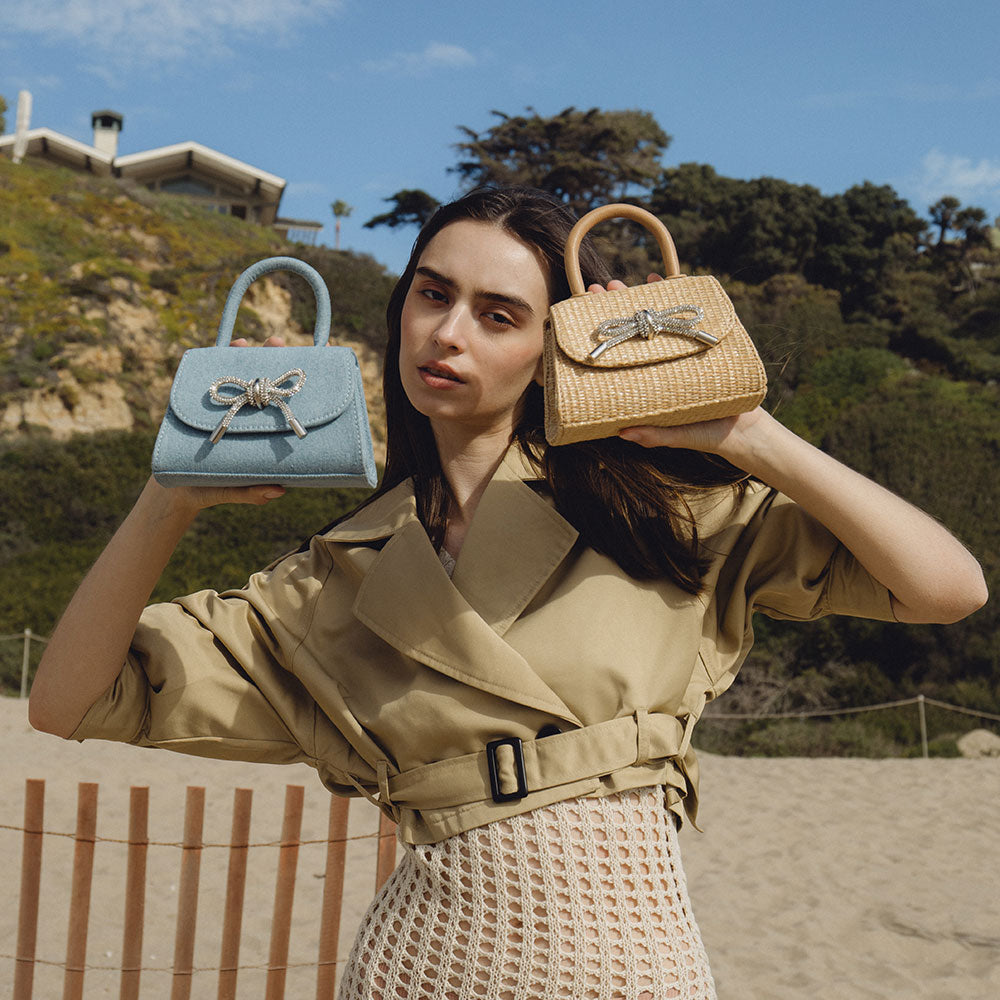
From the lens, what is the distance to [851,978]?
5449mm

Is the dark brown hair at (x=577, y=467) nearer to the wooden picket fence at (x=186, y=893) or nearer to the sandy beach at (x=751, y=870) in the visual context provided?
the wooden picket fence at (x=186, y=893)

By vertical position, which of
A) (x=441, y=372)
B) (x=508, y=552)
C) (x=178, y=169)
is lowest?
(x=508, y=552)

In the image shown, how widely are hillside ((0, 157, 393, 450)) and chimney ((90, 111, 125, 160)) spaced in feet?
29.1

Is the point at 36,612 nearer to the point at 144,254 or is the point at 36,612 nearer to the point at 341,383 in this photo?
the point at 341,383

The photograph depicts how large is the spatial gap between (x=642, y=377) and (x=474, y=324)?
1.00ft

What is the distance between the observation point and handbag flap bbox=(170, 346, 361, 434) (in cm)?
139

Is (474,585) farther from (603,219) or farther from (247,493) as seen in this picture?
(603,219)

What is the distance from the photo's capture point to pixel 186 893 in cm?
363

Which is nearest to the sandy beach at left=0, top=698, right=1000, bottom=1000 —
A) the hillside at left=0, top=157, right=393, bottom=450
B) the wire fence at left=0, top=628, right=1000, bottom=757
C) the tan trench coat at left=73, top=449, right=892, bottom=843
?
the wire fence at left=0, top=628, right=1000, bottom=757

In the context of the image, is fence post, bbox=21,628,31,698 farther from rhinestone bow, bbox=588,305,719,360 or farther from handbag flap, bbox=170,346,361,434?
rhinestone bow, bbox=588,305,719,360

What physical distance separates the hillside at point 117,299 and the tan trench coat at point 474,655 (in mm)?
20567

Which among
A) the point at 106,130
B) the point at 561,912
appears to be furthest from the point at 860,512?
the point at 106,130

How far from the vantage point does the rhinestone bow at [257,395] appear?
138cm

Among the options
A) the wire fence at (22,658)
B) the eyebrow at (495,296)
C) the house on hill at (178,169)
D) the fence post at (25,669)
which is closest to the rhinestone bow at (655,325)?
the eyebrow at (495,296)
